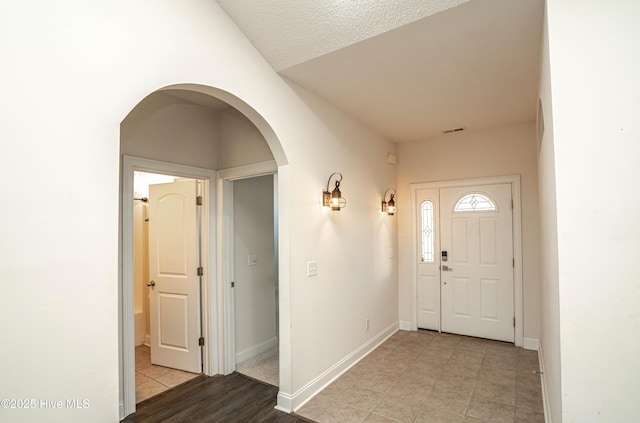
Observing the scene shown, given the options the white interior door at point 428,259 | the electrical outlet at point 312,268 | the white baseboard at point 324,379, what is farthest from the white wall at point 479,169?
the electrical outlet at point 312,268

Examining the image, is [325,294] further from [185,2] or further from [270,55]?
[185,2]

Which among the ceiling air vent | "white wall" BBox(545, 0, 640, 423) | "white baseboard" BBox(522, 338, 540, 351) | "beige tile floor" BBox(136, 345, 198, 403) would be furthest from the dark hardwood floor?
the ceiling air vent

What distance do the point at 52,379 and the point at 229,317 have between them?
221 centimetres

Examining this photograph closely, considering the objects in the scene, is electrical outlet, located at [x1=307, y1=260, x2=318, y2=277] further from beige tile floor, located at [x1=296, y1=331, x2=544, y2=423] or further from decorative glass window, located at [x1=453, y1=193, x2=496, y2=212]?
decorative glass window, located at [x1=453, y1=193, x2=496, y2=212]

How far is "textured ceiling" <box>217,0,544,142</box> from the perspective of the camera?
2027mm

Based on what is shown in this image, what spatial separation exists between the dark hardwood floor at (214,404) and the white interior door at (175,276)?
0.37 m

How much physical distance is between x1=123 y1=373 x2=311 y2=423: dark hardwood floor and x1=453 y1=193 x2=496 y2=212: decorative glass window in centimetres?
329

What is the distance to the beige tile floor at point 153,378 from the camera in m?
3.02

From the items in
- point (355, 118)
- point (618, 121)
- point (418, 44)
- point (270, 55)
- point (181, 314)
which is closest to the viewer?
point (618, 121)

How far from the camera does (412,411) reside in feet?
8.70

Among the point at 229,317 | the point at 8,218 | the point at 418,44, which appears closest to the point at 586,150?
the point at 418,44

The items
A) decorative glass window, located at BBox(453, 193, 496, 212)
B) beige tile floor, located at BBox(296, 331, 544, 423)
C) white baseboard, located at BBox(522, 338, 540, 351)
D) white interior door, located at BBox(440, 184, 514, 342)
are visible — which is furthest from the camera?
decorative glass window, located at BBox(453, 193, 496, 212)

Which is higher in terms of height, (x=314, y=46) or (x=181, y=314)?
Answer: (x=314, y=46)

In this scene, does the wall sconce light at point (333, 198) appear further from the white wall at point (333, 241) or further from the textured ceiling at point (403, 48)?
the textured ceiling at point (403, 48)
